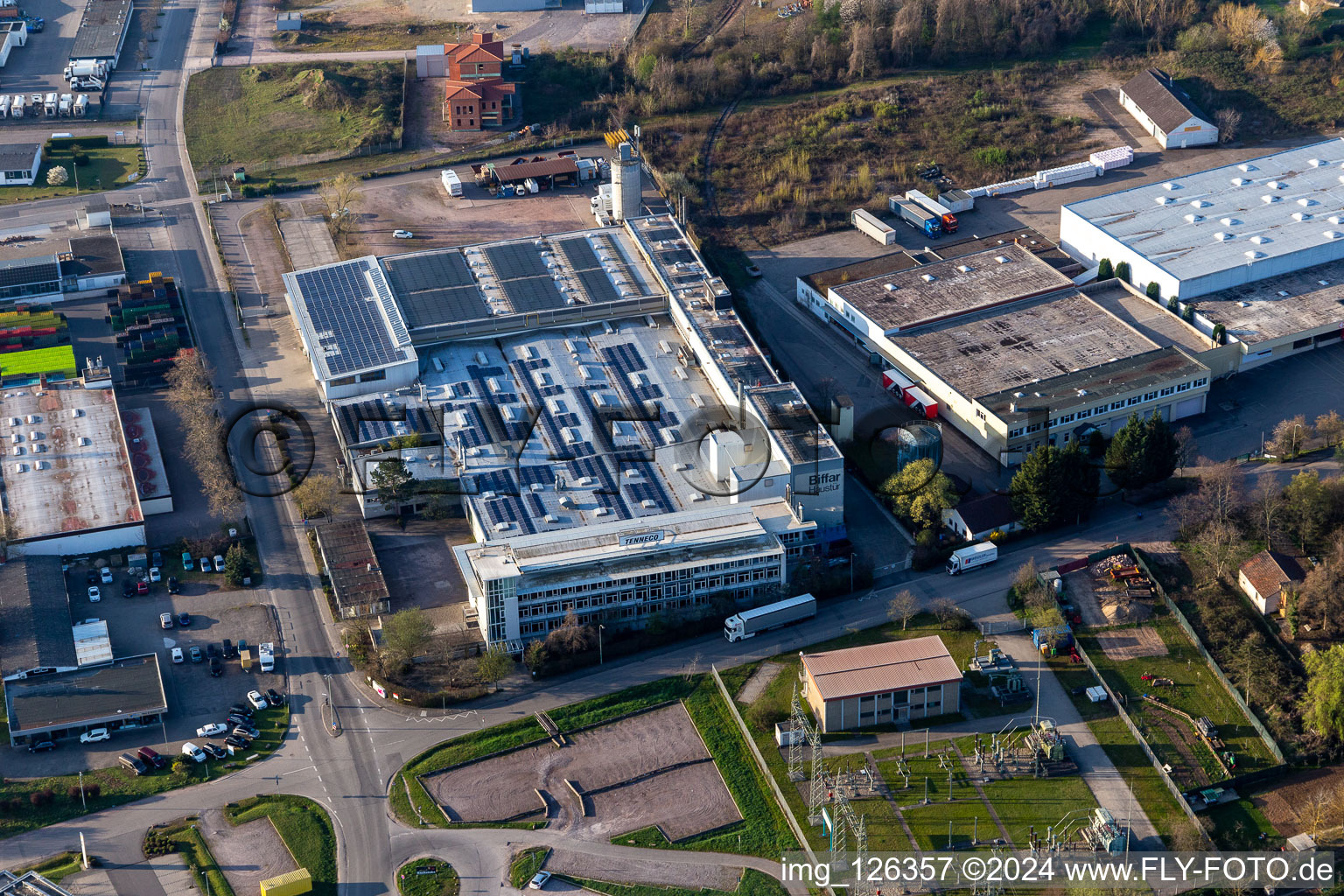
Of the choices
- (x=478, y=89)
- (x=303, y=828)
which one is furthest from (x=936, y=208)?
(x=303, y=828)

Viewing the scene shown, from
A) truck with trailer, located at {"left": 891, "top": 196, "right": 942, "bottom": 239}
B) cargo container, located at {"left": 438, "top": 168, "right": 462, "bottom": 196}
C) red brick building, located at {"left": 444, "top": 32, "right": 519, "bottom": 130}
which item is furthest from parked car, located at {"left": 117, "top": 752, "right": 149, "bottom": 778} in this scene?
red brick building, located at {"left": 444, "top": 32, "right": 519, "bottom": 130}

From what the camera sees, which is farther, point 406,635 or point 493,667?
point 406,635

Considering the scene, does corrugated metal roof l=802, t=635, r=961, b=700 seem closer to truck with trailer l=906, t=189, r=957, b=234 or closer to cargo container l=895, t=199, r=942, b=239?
cargo container l=895, t=199, r=942, b=239

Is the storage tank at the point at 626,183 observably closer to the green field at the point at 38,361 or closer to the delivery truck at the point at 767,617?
the green field at the point at 38,361

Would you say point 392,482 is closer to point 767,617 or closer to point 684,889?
point 767,617

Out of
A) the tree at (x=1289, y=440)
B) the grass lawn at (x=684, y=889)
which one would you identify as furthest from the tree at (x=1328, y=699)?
the grass lawn at (x=684, y=889)

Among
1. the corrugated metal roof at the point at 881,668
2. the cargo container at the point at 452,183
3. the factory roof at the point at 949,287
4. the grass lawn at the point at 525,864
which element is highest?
Result: the cargo container at the point at 452,183
